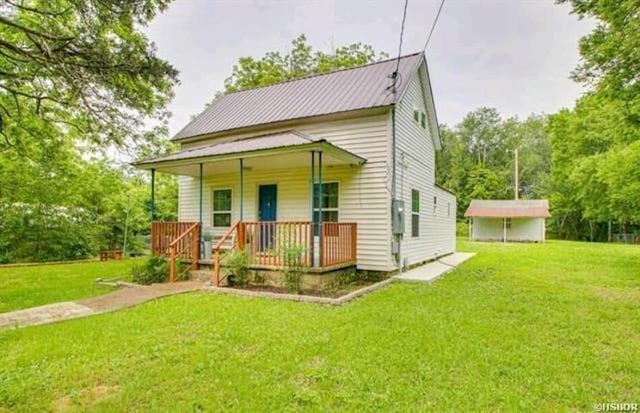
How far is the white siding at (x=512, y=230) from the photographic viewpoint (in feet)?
95.7

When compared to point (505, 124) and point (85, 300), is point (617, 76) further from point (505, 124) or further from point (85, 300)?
point (505, 124)

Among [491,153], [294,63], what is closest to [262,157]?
[294,63]

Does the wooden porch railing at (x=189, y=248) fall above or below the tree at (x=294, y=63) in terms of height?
below

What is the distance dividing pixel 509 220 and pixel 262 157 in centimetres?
2757

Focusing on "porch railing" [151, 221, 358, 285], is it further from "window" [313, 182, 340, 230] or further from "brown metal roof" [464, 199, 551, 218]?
"brown metal roof" [464, 199, 551, 218]

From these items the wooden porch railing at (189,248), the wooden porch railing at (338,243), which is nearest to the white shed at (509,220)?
the wooden porch railing at (338,243)

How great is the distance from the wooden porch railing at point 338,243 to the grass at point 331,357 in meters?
1.53

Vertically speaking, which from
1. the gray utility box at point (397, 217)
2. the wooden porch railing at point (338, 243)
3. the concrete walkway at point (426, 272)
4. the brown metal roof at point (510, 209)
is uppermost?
the brown metal roof at point (510, 209)

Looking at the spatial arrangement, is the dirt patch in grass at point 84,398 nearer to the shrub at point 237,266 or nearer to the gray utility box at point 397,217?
the shrub at point 237,266

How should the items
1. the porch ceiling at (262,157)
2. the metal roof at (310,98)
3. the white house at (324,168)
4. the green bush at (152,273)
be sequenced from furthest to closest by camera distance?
the metal roof at (310,98) → the green bush at (152,273) → the white house at (324,168) → the porch ceiling at (262,157)

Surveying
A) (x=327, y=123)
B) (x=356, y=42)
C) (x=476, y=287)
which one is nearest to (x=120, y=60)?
(x=327, y=123)

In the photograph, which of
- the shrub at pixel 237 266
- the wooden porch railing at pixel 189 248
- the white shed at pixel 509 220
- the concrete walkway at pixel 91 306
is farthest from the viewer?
the white shed at pixel 509 220

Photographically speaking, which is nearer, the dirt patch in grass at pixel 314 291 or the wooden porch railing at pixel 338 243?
the dirt patch in grass at pixel 314 291

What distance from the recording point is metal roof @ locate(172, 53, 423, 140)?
985 centimetres
